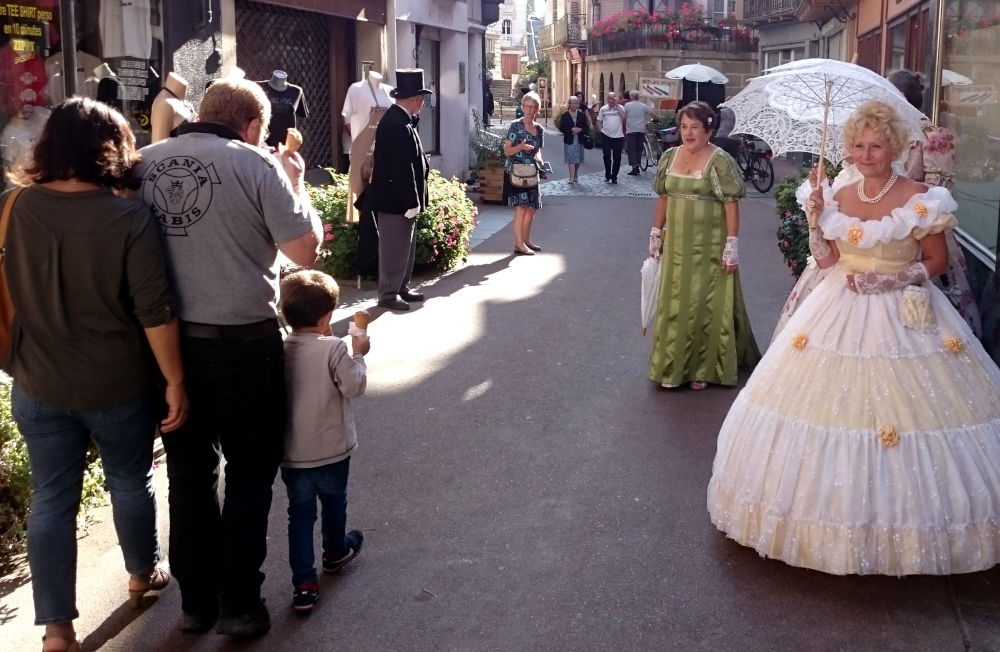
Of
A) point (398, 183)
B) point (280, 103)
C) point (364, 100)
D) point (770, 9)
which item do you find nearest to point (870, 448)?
point (398, 183)

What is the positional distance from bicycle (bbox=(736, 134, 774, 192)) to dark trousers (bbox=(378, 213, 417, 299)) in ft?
41.5

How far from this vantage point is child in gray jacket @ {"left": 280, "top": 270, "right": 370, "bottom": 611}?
13.1ft

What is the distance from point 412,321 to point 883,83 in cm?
456

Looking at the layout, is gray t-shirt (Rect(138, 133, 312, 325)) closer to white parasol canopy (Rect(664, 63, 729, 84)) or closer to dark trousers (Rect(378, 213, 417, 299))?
dark trousers (Rect(378, 213, 417, 299))

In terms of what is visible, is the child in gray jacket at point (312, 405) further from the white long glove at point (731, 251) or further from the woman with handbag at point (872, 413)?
the white long glove at point (731, 251)

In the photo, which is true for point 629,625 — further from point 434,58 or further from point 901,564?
point 434,58

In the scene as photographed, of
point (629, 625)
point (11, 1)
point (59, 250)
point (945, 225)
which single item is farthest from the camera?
point (11, 1)

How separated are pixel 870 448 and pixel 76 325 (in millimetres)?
2796

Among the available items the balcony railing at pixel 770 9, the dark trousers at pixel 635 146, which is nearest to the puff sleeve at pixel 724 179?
the dark trousers at pixel 635 146

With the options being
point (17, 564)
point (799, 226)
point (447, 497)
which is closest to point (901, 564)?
point (447, 497)

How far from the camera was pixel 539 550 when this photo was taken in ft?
15.4

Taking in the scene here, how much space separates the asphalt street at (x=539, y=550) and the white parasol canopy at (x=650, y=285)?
0.42 meters

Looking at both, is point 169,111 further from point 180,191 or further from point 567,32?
point 567,32

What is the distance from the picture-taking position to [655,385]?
725 cm
